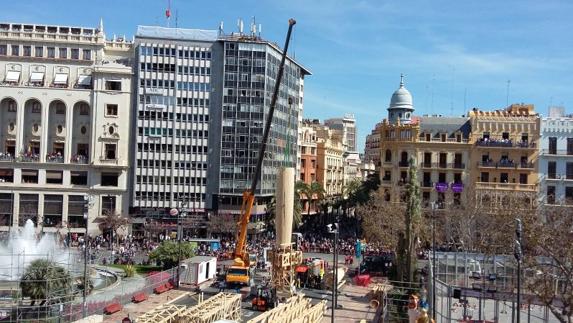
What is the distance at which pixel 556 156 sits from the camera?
72.8m

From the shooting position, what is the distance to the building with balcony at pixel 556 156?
71.8 meters

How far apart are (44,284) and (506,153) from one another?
54.6 m

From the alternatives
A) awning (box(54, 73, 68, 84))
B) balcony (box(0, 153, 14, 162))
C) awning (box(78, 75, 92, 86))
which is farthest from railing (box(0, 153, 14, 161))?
awning (box(78, 75, 92, 86))

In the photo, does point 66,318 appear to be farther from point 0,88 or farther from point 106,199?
point 0,88

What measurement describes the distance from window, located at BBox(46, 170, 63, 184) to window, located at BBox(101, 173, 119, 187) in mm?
4866

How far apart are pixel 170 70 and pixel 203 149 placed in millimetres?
10435

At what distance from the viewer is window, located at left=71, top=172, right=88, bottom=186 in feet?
262

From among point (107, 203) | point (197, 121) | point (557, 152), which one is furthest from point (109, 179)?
point (557, 152)

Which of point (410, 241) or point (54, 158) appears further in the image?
point (54, 158)

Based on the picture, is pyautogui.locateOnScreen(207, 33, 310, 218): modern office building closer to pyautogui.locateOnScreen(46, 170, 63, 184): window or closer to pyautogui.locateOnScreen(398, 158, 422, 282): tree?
pyautogui.locateOnScreen(46, 170, 63, 184): window

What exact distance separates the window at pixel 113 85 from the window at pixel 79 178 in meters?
10.6

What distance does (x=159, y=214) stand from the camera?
81188 mm

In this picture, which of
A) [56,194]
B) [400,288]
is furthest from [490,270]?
[56,194]

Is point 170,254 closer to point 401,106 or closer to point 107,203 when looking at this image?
point 107,203
